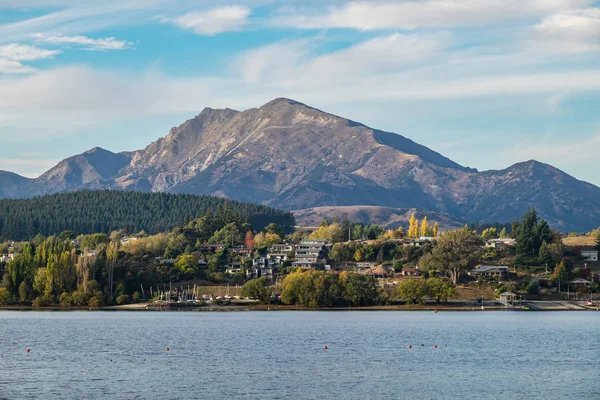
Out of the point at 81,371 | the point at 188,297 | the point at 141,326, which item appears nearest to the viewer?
the point at 81,371

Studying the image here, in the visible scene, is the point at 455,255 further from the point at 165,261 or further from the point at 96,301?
the point at 96,301

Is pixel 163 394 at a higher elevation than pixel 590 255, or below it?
below

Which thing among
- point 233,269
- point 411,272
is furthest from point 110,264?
point 411,272

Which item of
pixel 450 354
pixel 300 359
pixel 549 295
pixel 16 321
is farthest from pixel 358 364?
pixel 549 295

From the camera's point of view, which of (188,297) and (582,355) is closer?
(582,355)

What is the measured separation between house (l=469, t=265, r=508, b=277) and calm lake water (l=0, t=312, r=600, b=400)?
42.5 metres

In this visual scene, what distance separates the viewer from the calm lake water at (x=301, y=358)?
63906 millimetres

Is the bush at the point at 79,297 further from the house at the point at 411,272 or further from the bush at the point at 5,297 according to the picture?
the house at the point at 411,272

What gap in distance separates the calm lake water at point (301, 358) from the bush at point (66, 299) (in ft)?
75.7

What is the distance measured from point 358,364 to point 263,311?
8171cm

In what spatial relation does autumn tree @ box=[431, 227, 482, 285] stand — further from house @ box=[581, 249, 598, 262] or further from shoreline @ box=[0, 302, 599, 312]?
house @ box=[581, 249, 598, 262]

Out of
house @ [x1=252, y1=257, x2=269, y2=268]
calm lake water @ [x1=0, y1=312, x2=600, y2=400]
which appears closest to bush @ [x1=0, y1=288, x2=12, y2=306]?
calm lake water @ [x1=0, y1=312, x2=600, y2=400]

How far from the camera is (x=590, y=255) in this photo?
19162cm

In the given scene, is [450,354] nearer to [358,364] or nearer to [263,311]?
[358,364]
